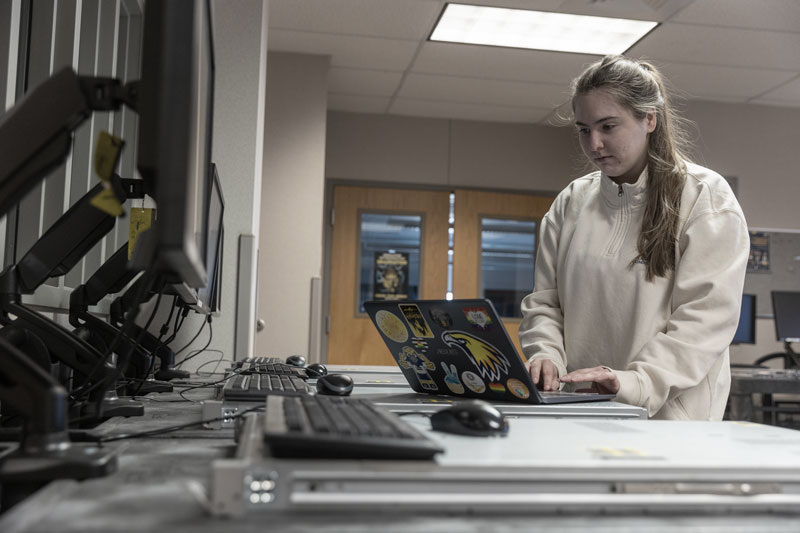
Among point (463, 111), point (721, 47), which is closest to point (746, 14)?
point (721, 47)

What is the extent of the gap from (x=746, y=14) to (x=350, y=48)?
2016 millimetres

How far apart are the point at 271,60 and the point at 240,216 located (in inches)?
72.7

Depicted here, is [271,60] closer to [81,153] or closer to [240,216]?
[240,216]

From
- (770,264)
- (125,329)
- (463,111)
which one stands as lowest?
(125,329)

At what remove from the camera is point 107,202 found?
24.7 inches

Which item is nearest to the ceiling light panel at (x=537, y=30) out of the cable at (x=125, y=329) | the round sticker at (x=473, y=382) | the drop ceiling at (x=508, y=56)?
the drop ceiling at (x=508, y=56)

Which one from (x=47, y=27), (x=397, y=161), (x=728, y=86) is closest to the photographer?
(x=47, y=27)

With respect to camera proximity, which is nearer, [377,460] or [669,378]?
[377,460]

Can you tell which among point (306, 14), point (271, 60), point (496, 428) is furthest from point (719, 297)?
point (271, 60)

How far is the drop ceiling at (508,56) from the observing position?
3490 millimetres

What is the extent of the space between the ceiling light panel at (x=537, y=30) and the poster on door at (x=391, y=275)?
173 cm

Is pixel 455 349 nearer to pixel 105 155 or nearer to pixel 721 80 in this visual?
pixel 105 155

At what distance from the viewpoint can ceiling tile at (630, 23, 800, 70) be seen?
3.71 meters

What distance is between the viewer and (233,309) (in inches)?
102
